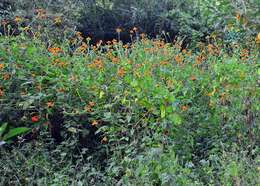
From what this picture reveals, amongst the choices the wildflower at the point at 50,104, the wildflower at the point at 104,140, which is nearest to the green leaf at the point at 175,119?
the wildflower at the point at 104,140

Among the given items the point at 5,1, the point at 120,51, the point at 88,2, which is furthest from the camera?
the point at 88,2

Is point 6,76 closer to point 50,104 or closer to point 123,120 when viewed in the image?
point 50,104

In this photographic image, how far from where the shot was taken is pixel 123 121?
15.4 feet

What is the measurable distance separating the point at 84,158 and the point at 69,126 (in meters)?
0.31

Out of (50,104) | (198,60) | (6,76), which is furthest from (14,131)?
(198,60)

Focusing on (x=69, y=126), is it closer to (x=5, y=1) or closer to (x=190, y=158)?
(x=190, y=158)

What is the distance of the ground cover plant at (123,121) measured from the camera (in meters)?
4.30

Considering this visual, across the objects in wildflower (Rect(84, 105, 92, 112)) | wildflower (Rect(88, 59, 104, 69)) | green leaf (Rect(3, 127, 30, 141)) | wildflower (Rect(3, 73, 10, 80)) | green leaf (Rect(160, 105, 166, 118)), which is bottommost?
green leaf (Rect(3, 127, 30, 141))

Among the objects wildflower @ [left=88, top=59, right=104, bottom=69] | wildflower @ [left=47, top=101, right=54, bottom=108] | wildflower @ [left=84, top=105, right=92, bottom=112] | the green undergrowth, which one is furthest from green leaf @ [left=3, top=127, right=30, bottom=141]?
wildflower @ [left=88, top=59, right=104, bottom=69]

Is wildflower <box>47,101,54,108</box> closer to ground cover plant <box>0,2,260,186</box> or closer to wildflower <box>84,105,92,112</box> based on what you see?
ground cover plant <box>0,2,260,186</box>

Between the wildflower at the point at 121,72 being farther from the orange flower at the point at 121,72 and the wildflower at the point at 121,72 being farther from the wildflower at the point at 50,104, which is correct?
the wildflower at the point at 50,104

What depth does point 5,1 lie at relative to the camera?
9203 millimetres

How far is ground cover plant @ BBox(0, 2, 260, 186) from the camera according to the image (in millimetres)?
4301

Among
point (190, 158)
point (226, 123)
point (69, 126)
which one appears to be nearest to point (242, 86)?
point (226, 123)
